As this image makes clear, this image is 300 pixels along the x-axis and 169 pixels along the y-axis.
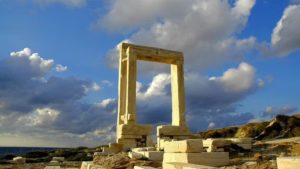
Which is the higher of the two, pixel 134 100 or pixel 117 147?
pixel 134 100

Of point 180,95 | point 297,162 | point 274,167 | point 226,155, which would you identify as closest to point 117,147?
point 180,95

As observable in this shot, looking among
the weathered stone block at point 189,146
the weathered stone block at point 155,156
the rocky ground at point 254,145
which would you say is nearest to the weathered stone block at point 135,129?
the rocky ground at point 254,145

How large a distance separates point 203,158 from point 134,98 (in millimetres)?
11228

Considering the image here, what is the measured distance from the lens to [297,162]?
6.23 meters

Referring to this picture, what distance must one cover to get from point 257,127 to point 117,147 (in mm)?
15819

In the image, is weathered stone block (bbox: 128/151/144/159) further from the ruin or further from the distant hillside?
the distant hillside

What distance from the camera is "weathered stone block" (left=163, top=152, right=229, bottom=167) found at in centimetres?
1073

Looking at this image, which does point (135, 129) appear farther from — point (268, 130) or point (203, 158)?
point (268, 130)

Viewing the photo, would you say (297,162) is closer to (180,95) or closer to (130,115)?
(130,115)

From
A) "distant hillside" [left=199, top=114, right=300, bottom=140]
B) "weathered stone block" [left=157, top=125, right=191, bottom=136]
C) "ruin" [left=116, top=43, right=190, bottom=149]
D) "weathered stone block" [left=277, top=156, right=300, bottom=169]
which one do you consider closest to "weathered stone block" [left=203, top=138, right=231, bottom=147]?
"ruin" [left=116, top=43, right=190, bottom=149]

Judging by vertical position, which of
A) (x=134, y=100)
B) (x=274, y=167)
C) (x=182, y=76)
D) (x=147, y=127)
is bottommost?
(x=274, y=167)

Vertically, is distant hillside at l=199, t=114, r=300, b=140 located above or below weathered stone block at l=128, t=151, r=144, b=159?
above

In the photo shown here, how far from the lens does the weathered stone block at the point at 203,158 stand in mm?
10727

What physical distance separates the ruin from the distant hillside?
7796 millimetres
